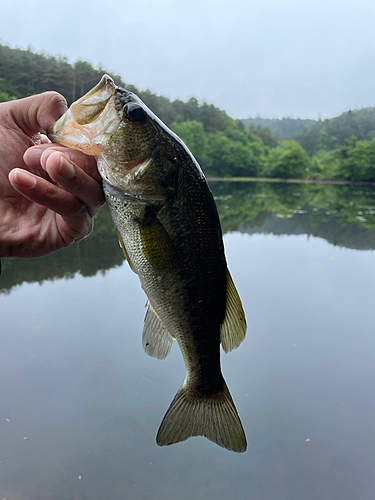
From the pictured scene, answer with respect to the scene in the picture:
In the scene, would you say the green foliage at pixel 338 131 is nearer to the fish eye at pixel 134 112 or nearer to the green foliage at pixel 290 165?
the green foliage at pixel 290 165

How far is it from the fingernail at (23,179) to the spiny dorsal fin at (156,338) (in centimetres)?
81

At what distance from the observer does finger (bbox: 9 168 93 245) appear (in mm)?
1626

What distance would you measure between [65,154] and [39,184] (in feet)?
0.60

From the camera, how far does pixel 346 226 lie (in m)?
18.6

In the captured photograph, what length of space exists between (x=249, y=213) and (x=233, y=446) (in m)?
20.9

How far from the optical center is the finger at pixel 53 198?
5.33 ft

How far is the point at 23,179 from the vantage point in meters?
1.62

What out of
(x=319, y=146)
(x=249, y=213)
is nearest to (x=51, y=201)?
(x=249, y=213)

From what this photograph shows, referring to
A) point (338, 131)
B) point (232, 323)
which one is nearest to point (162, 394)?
point (232, 323)

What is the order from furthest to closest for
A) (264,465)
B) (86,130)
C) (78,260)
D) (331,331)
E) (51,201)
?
1. (78,260)
2. (331,331)
3. (264,465)
4. (51,201)
5. (86,130)

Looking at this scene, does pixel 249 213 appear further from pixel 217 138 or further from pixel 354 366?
pixel 217 138

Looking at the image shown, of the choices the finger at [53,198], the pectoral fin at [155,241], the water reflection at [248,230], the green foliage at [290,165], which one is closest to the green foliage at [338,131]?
the green foliage at [290,165]

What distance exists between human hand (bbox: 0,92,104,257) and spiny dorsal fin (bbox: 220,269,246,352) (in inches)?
31.3

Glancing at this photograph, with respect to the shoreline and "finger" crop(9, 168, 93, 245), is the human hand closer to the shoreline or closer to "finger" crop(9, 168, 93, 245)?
"finger" crop(9, 168, 93, 245)
